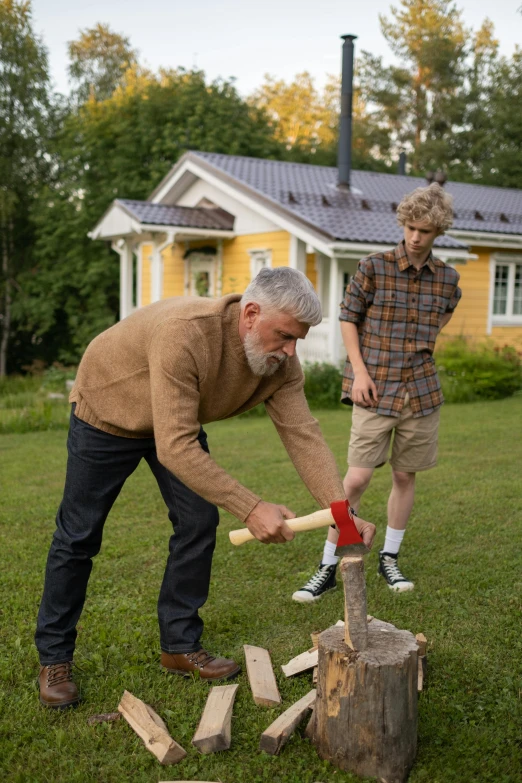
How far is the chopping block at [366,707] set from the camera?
282 cm

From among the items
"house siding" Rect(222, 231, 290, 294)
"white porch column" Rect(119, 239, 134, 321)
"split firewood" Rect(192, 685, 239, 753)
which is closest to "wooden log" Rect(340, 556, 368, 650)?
"split firewood" Rect(192, 685, 239, 753)

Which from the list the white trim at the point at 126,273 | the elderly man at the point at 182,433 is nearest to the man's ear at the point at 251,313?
the elderly man at the point at 182,433

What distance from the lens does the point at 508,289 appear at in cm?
1772

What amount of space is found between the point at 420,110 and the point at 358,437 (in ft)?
122

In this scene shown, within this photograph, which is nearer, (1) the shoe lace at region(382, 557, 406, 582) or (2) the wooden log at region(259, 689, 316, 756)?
(2) the wooden log at region(259, 689, 316, 756)

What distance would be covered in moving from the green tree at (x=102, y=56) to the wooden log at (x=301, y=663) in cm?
3419

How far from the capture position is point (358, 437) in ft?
14.8

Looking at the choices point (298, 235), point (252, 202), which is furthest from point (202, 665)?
point (252, 202)

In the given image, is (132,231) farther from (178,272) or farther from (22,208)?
(22,208)

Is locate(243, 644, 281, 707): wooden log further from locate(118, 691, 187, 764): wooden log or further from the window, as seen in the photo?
the window

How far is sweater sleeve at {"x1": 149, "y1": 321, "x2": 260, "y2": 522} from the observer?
112 inches

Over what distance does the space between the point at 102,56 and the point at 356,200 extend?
24.0 m

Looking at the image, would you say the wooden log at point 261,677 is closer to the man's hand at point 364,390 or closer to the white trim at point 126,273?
the man's hand at point 364,390

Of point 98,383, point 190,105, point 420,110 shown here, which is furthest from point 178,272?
point 420,110
